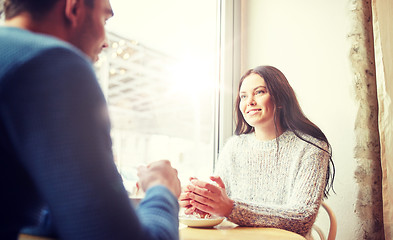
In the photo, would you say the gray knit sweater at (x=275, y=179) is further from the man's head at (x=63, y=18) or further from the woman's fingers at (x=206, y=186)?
the man's head at (x=63, y=18)

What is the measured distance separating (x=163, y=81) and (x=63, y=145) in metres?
1.59

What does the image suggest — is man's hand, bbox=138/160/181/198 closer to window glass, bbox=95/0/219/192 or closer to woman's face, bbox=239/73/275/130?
window glass, bbox=95/0/219/192

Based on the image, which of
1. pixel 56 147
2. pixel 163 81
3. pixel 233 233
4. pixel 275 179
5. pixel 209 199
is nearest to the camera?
pixel 56 147

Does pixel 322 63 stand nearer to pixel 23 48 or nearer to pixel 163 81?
pixel 163 81

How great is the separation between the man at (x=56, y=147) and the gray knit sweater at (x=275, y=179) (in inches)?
31.8

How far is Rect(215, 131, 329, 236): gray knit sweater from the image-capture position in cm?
121

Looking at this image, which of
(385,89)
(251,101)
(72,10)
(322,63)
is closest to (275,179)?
(251,101)

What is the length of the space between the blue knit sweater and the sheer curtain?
1.58 metres

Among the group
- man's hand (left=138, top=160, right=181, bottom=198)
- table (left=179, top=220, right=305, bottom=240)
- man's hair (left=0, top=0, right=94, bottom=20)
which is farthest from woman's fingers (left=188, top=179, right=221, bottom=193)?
man's hair (left=0, top=0, right=94, bottom=20)

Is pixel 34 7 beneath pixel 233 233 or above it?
above

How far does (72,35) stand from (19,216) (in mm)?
312

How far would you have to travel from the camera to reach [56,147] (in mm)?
422

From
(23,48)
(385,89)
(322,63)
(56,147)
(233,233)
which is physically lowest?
(233,233)

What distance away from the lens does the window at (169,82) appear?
1.67 metres
